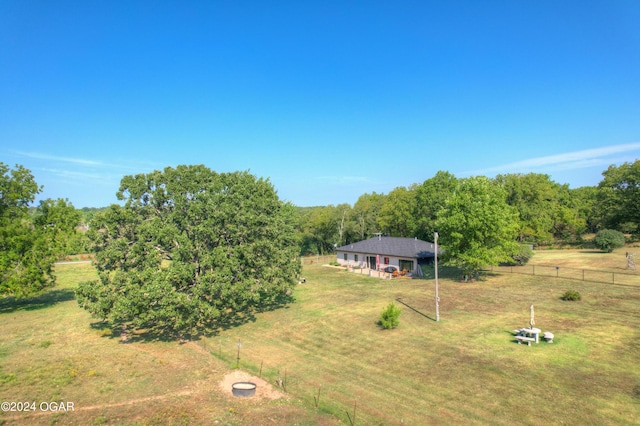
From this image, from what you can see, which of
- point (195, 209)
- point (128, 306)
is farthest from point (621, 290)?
point (128, 306)

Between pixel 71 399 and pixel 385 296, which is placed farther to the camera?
pixel 385 296

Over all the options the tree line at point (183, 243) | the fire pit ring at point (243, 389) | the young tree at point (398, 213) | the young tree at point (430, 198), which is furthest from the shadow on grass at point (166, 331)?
the young tree at point (398, 213)

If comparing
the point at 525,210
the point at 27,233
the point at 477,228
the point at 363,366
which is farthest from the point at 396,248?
the point at 27,233

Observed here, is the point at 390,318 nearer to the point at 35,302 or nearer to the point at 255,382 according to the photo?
the point at 255,382

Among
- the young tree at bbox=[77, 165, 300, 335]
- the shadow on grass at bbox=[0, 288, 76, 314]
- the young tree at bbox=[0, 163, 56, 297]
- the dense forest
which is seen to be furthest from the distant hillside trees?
the dense forest

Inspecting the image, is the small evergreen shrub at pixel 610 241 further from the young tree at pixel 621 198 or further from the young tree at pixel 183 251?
the young tree at pixel 183 251

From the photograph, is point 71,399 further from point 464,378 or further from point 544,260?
point 544,260
